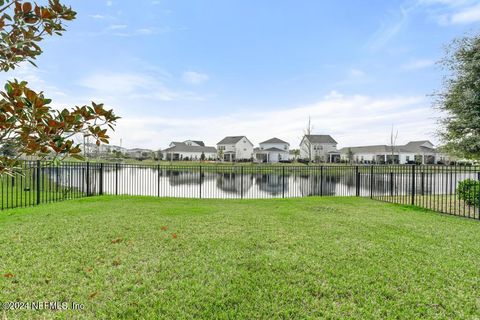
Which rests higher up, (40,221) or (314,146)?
(314,146)

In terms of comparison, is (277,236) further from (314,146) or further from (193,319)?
(314,146)

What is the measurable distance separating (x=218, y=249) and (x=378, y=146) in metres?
74.5

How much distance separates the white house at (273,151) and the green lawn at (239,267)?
58.5m

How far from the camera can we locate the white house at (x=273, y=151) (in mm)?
65188

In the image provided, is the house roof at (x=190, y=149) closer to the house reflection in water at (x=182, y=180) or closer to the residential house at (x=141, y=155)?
the residential house at (x=141, y=155)

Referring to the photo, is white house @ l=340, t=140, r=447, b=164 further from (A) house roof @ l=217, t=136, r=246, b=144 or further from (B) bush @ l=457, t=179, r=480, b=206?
(B) bush @ l=457, t=179, r=480, b=206

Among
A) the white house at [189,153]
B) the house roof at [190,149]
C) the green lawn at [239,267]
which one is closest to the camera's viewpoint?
the green lawn at [239,267]

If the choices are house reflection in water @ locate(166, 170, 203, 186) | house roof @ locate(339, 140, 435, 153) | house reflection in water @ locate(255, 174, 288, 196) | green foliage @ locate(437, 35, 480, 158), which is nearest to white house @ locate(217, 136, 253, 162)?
house roof @ locate(339, 140, 435, 153)

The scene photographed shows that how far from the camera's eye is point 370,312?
279 cm

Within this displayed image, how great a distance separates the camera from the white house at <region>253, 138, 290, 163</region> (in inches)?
2566

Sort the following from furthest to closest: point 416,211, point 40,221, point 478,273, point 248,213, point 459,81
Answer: point 459,81 < point 416,211 < point 248,213 < point 40,221 < point 478,273

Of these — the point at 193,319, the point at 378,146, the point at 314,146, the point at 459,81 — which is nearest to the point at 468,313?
the point at 193,319

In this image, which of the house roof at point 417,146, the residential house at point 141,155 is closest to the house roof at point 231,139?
the residential house at point 141,155

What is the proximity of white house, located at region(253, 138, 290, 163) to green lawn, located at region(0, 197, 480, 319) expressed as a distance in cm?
5854
